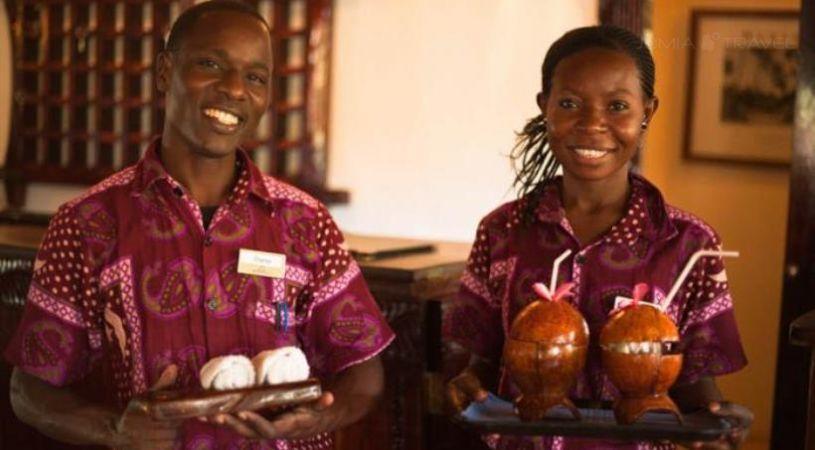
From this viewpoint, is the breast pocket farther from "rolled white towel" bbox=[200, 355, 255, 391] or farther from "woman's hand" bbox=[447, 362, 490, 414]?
"woman's hand" bbox=[447, 362, 490, 414]

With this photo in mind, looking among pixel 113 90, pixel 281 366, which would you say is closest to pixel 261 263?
pixel 281 366

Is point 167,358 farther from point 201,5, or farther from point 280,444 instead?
point 201,5

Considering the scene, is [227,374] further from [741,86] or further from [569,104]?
[741,86]

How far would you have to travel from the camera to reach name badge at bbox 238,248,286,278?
1.99 m

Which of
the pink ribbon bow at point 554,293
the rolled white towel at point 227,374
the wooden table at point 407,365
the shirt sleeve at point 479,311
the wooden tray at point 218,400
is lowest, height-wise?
the wooden table at point 407,365

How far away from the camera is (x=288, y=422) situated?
1860 mm

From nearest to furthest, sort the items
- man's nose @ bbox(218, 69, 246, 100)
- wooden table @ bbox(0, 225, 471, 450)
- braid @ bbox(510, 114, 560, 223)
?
man's nose @ bbox(218, 69, 246, 100) < braid @ bbox(510, 114, 560, 223) < wooden table @ bbox(0, 225, 471, 450)

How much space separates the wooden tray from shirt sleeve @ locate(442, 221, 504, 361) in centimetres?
38

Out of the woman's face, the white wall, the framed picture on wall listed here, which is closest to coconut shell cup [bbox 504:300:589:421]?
the woman's face

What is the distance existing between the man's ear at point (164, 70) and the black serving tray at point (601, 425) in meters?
0.75

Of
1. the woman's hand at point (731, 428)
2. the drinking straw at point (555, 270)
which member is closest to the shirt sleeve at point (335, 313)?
the drinking straw at point (555, 270)

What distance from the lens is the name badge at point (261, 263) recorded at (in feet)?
6.53

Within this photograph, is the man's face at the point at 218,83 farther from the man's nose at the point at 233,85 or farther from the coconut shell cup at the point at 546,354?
the coconut shell cup at the point at 546,354

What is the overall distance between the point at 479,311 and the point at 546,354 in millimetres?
287
